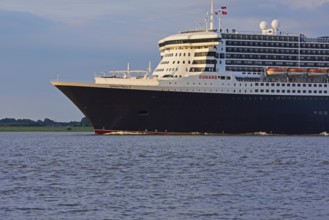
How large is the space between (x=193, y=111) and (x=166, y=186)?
56880mm

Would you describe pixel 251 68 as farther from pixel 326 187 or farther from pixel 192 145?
pixel 326 187

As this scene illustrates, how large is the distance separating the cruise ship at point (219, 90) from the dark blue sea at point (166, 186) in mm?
32357

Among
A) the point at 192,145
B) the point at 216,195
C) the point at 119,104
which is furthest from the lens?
the point at 119,104

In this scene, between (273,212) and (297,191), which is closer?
(273,212)

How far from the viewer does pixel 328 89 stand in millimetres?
101562

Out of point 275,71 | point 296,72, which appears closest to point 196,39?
point 275,71

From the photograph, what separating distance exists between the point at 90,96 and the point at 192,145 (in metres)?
21.8

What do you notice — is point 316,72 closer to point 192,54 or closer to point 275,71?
point 275,71

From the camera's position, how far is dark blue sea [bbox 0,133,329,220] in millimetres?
31500

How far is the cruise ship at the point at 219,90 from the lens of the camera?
95750mm

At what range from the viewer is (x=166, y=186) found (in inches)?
1553

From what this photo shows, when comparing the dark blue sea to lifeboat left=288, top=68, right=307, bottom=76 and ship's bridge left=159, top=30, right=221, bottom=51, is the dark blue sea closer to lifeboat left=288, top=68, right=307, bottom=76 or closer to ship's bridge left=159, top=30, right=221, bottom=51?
ship's bridge left=159, top=30, right=221, bottom=51

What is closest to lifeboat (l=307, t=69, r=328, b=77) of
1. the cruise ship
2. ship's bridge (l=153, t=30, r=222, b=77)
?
the cruise ship

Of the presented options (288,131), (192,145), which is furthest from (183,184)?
(288,131)
